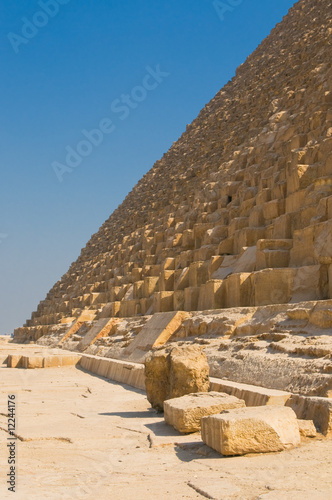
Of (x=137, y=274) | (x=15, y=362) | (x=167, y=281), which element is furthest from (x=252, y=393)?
(x=137, y=274)

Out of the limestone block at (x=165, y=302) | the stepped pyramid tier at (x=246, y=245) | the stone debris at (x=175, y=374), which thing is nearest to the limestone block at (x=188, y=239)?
the stepped pyramid tier at (x=246, y=245)

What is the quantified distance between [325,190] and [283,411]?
6.40 m

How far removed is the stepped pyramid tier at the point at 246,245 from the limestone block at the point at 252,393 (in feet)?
0.53

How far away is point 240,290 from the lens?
9266 millimetres

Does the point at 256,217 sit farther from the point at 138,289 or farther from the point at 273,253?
the point at 138,289

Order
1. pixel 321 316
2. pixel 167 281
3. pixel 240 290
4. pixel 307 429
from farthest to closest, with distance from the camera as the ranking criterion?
1. pixel 167 281
2. pixel 240 290
3. pixel 321 316
4. pixel 307 429

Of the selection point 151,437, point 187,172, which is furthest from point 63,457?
point 187,172

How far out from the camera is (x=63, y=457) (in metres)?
4.10

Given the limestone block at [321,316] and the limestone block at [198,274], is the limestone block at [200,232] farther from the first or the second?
the limestone block at [321,316]

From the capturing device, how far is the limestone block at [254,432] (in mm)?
3797

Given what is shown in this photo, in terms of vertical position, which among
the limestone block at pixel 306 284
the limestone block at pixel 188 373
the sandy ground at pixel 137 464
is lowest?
the sandy ground at pixel 137 464

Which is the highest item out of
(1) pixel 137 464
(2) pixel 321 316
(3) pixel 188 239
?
(3) pixel 188 239

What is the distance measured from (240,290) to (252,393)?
4.24m

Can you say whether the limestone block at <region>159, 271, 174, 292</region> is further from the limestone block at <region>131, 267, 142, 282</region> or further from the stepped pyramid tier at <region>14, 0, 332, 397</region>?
the limestone block at <region>131, 267, 142, 282</region>
